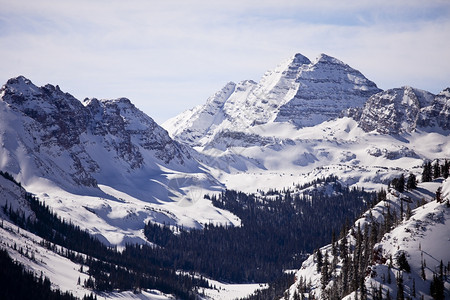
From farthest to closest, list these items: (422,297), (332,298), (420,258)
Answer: (332,298) < (420,258) < (422,297)

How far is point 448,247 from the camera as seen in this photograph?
185 m

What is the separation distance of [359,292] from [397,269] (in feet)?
42.2

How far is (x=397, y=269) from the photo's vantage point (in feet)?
581

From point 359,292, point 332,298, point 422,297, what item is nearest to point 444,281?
point 422,297

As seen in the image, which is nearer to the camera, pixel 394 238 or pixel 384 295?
pixel 384 295

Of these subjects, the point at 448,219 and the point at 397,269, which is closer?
the point at 397,269

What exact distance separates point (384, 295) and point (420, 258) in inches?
749

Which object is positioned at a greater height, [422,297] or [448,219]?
[448,219]

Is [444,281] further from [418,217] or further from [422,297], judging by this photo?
[418,217]

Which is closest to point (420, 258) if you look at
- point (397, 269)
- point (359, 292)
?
point (397, 269)

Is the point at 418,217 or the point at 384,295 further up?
the point at 418,217

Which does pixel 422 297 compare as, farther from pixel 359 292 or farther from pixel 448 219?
pixel 448 219

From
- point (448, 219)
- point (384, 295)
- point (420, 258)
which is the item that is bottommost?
point (384, 295)

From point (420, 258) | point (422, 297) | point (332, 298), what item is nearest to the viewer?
point (422, 297)
